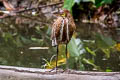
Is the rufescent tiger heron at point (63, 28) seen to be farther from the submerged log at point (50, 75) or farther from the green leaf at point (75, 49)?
the green leaf at point (75, 49)

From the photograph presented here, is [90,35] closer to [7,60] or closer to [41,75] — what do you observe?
[7,60]

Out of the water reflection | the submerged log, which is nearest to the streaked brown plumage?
the submerged log

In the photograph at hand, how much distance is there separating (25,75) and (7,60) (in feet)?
4.15

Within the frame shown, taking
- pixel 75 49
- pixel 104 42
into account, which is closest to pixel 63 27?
pixel 75 49

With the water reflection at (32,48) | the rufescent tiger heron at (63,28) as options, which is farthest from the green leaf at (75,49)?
the rufescent tiger heron at (63,28)

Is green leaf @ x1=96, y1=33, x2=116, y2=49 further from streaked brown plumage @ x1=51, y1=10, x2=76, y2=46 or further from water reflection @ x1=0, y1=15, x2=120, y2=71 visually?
streaked brown plumage @ x1=51, y1=10, x2=76, y2=46

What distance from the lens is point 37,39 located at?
14.4ft

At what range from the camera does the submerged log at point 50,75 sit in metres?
1.76

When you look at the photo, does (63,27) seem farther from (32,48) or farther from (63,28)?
(32,48)

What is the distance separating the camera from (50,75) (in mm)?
1801

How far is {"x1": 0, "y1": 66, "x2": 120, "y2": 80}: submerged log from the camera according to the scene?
1.76 m

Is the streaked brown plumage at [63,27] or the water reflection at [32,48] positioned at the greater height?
the streaked brown plumage at [63,27]

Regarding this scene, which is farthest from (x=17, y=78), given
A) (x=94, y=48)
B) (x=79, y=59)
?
(x=94, y=48)

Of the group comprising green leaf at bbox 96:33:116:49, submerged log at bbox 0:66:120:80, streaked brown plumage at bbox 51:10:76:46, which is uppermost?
streaked brown plumage at bbox 51:10:76:46
